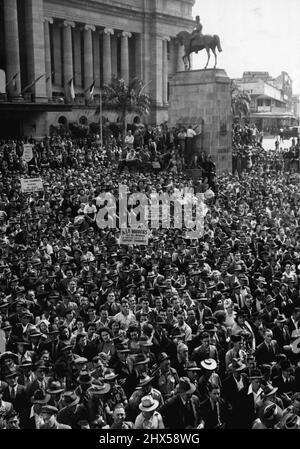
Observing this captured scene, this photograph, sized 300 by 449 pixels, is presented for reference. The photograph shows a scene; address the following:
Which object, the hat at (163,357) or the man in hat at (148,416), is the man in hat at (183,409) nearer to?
the man in hat at (148,416)

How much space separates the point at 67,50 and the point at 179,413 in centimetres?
4386

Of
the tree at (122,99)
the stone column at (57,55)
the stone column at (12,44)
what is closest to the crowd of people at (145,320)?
the stone column at (12,44)

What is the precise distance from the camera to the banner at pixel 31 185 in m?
17.8

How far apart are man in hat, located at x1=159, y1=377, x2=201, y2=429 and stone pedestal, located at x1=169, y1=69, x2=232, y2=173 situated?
75.3 feet

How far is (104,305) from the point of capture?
34.8 feet

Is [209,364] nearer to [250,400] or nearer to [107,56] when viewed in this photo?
[250,400]

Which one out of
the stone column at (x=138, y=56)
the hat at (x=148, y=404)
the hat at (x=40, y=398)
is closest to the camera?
the hat at (x=148, y=404)

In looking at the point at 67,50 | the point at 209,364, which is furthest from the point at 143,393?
the point at 67,50

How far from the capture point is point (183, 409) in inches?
289

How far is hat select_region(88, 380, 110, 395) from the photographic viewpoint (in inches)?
294

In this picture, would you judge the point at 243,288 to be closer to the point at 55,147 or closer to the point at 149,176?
the point at 149,176

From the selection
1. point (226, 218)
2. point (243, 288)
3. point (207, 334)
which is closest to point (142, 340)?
point (207, 334)

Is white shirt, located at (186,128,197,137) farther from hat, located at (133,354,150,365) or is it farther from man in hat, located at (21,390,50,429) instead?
man in hat, located at (21,390,50,429)

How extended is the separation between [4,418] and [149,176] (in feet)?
60.0
